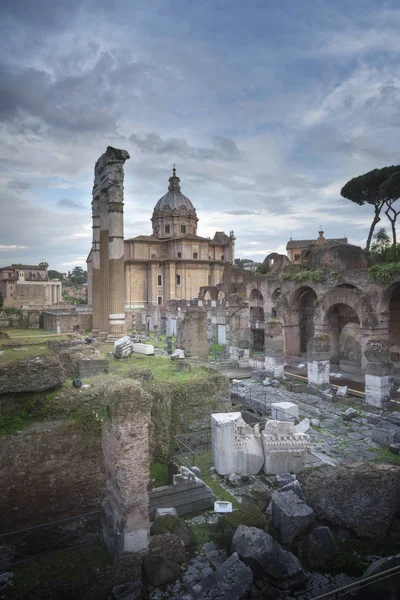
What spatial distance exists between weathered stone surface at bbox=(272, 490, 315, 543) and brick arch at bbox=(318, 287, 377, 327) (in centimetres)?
1022

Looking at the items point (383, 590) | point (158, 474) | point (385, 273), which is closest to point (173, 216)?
point (385, 273)

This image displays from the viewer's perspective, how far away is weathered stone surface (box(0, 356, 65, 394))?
5.97 metres

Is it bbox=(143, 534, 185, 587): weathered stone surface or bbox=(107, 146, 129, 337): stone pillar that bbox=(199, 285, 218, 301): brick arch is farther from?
bbox=(143, 534, 185, 587): weathered stone surface

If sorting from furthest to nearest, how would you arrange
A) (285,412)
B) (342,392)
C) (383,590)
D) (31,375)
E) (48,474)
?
(342,392), (285,412), (31,375), (48,474), (383,590)

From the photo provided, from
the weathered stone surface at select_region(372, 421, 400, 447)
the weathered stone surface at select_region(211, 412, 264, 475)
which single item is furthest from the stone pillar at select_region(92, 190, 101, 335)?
the weathered stone surface at select_region(372, 421, 400, 447)

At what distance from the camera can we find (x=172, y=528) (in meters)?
5.60

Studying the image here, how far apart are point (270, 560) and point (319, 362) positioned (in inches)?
351

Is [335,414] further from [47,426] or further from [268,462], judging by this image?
[47,426]

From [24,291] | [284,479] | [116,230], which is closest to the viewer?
[284,479]

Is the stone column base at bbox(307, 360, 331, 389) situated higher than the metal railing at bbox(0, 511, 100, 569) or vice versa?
the stone column base at bbox(307, 360, 331, 389)

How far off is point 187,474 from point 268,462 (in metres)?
1.65

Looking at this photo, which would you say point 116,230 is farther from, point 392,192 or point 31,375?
point 392,192

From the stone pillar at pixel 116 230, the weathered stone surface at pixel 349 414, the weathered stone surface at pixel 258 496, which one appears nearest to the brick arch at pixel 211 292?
the stone pillar at pixel 116 230

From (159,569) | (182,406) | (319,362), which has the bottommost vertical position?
(159,569)
